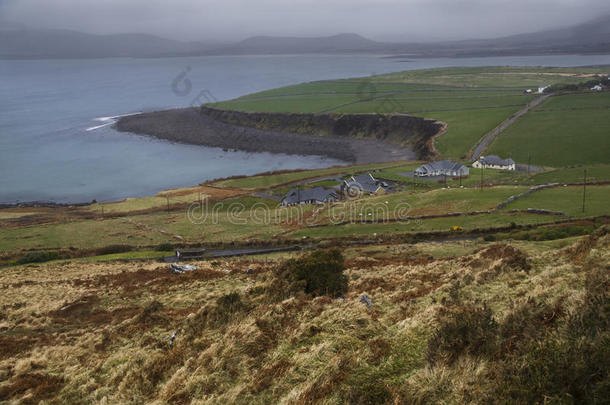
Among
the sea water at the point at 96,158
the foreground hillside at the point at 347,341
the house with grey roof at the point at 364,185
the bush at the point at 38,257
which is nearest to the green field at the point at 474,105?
the house with grey roof at the point at 364,185

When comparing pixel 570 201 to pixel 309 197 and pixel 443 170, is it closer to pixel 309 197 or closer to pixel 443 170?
pixel 443 170

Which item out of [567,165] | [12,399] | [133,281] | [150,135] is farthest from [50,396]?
[150,135]

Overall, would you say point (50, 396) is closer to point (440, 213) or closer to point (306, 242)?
point (306, 242)

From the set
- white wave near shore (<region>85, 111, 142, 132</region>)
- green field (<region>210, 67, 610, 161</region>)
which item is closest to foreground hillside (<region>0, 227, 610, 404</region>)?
green field (<region>210, 67, 610, 161</region>)

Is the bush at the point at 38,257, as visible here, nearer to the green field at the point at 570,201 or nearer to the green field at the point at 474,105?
the green field at the point at 570,201

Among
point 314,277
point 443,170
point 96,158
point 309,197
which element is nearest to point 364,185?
point 309,197
